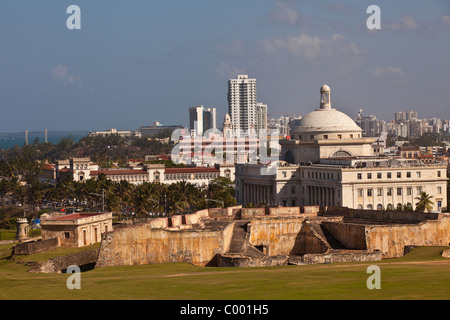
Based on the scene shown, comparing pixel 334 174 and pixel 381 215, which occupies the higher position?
pixel 334 174

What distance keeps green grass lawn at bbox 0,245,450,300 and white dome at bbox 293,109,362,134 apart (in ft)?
271

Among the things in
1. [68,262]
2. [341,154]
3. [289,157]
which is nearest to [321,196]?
[341,154]

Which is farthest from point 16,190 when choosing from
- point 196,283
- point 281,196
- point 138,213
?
point 196,283

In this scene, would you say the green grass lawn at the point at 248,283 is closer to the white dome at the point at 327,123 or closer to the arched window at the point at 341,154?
the arched window at the point at 341,154

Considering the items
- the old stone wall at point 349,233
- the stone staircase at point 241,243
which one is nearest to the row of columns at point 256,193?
the stone staircase at point 241,243

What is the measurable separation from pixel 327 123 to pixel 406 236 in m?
Result: 72.4

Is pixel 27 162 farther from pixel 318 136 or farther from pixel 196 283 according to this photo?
pixel 196 283

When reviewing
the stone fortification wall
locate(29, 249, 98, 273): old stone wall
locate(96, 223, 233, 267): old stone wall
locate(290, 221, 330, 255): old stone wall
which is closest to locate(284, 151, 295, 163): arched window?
the stone fortification wall

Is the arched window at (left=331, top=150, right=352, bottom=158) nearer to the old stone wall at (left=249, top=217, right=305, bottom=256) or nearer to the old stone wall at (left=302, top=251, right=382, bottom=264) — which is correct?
the old stone wall at (left=249, top=217, right=305, bottom=256)

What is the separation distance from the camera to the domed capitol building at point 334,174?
4230 inches

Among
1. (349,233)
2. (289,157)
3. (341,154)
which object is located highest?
(341,154)

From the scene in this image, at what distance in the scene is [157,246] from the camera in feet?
166

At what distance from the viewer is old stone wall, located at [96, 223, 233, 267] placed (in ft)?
161

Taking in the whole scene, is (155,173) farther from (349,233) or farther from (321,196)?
(349,233)
